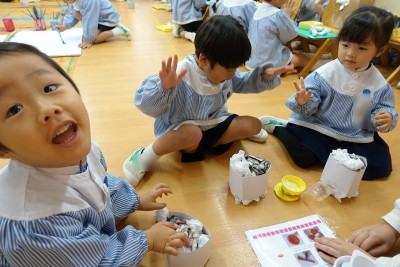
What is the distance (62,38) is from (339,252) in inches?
100

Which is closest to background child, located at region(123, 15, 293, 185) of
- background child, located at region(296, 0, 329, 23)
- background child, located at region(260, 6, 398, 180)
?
background child, located at region(260, 6, 398, 180)

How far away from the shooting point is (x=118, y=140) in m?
1.29

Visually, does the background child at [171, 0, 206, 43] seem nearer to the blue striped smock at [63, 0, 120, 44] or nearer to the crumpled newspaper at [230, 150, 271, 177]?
the blue striped smock at [63, 0, 120, 44]

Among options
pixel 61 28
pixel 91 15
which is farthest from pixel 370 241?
pixel 61 28

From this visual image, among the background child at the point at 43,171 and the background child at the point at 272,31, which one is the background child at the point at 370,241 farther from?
the background child at the point at 272,31

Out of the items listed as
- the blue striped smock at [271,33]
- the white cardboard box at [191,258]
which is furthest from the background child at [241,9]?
the white cardboard box at [191,258]

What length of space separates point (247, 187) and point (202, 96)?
0.38 metres

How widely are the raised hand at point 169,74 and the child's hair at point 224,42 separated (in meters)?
0.14

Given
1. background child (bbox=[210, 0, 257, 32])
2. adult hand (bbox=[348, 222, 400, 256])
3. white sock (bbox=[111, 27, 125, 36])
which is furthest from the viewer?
white sock (bbox=[111, 27, 125, 36])

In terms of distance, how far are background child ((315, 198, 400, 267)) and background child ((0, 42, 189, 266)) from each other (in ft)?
1.83

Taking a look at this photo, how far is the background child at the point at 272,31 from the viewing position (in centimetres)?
188

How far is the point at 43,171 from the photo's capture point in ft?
1.79

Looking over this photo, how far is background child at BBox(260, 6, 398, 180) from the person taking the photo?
107cm

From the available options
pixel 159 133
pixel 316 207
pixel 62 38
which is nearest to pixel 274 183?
pixel 316 207
